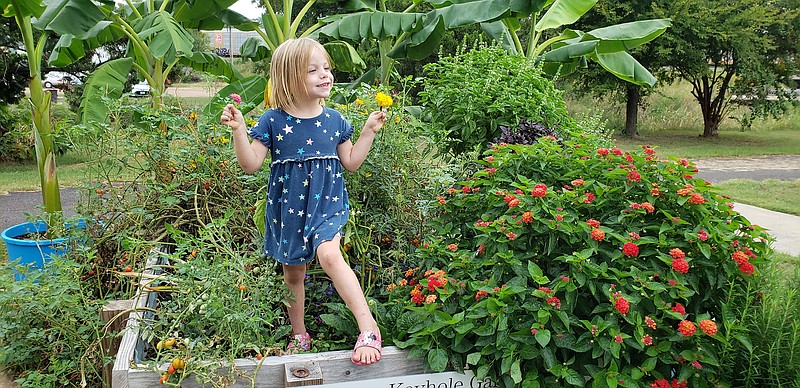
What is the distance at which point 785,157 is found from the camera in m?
13.6

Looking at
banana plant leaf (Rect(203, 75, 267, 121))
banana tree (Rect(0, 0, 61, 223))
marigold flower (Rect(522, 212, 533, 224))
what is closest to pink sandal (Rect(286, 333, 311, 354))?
marigold flower (Rect(522, 212, 533, 224))

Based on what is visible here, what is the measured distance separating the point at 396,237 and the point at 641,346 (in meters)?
1.45

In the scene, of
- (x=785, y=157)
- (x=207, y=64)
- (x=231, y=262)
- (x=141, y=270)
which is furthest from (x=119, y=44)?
(x=785, y=157)

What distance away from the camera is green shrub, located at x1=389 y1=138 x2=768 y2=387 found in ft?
7.84

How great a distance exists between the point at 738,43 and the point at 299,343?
592 inches

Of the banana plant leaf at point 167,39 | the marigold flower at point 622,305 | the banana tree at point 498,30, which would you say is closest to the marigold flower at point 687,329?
the marigold flower at point 622,305

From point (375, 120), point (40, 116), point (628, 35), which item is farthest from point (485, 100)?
point (40, 116)

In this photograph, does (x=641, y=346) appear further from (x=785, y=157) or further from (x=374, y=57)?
(x=374, y=57)

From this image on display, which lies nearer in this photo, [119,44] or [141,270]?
[141,270]

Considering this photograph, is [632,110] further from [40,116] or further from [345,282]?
[345,282]

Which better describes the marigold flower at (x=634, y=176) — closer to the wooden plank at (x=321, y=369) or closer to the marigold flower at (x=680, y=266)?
the marigold flower at (x=680, y=266)

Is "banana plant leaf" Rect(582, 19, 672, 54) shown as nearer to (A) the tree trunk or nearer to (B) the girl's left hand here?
(B) the girl's left hand

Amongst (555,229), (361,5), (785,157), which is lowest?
(785,157)

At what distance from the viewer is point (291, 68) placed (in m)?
2.62
